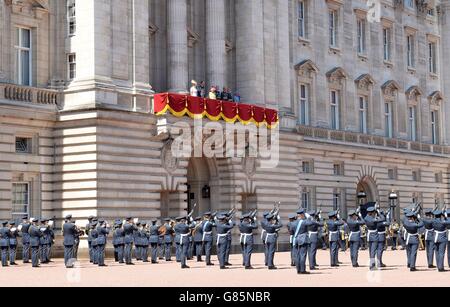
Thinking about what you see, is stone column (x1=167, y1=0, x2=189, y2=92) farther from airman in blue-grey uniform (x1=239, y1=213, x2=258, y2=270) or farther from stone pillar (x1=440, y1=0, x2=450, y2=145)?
stone pillar (x1=440, y1=0, x2=450, y2=145)

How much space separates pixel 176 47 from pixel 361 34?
21626mm

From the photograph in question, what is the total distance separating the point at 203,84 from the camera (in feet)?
155

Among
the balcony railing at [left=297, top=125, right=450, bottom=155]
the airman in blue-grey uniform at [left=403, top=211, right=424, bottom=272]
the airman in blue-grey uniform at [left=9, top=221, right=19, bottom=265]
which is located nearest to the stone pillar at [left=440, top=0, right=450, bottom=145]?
the balcony railing at [left=297, top=125, right=450, bottom=155]

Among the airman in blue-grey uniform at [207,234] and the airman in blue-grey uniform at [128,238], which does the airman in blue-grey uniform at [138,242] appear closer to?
the airman in blue-grey uniform at [128,238]

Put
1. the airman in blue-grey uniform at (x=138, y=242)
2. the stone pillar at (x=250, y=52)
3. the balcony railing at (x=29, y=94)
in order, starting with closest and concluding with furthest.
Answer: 1. the airman in blue-grey uniform at (x=138, y=242)
2. the balcony railing at (x=29, y=94)
3. the stone pillar at (x=250, y=52)

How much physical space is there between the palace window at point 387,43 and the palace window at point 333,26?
686 centimetres

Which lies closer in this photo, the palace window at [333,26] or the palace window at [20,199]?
the palace window at [20,199]

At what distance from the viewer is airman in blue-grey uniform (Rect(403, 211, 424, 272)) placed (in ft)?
104

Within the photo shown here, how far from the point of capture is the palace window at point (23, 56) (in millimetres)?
40500

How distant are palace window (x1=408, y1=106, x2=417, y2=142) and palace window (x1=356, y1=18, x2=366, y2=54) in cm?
→ 777

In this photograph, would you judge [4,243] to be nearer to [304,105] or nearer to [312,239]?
[312,239]

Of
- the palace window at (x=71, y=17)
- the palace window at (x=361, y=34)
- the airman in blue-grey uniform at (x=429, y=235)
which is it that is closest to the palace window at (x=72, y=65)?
the palace window at (x=71, y=17)
